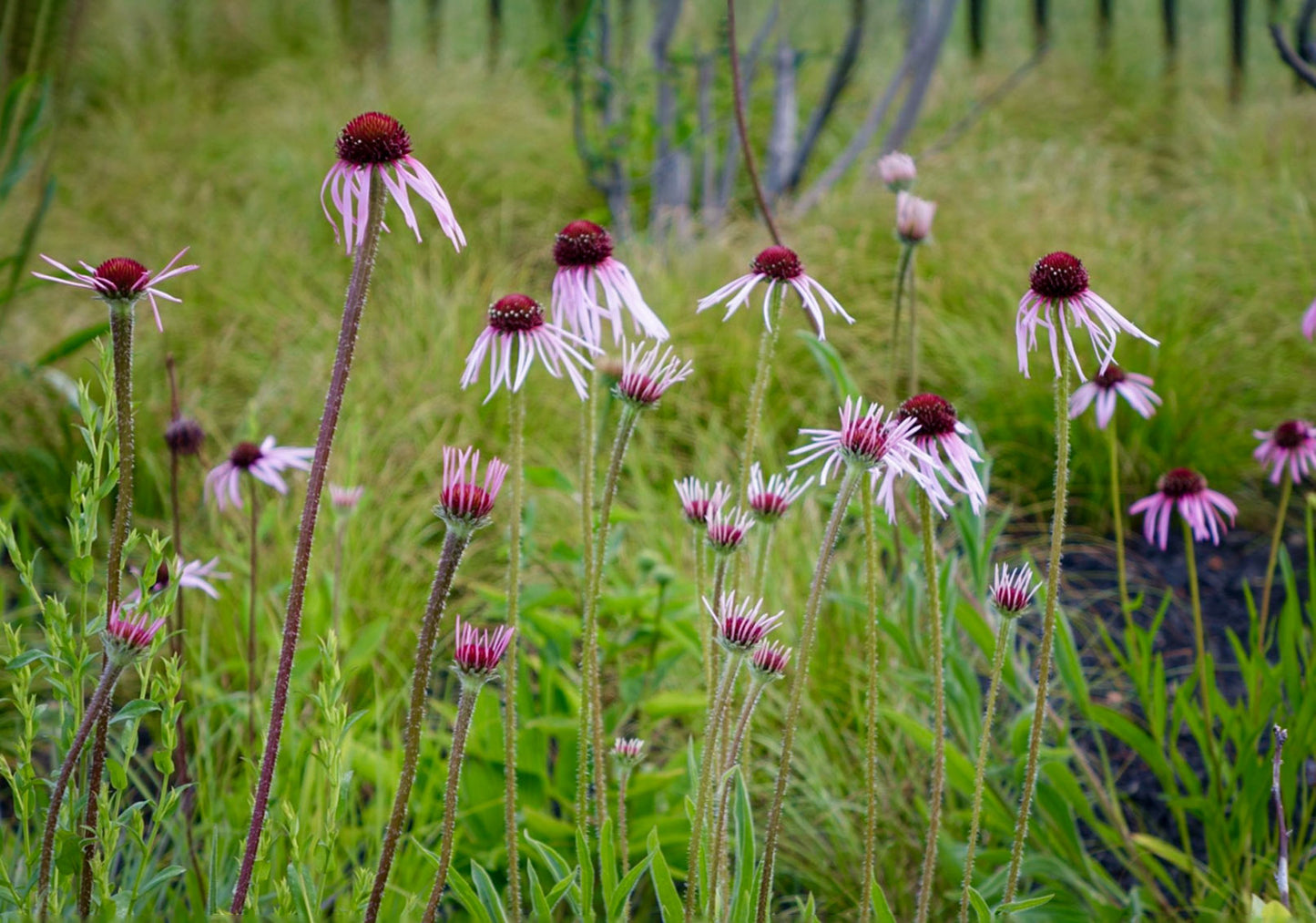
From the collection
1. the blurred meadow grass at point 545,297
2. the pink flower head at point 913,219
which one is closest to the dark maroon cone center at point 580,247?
the blurred meadow grass at point 545,297

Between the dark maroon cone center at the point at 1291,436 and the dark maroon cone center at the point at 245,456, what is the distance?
1.57m

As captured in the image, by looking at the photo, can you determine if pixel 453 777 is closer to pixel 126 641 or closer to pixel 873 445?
pixel 126 641

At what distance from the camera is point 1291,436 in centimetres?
182

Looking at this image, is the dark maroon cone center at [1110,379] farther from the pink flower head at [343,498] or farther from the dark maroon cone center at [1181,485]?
the pink flower head at [343,498]

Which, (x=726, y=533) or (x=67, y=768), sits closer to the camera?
(x=67, y=768)

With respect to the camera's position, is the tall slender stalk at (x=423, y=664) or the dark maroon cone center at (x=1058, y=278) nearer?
the tall slender stalk at (x=423, y=664)

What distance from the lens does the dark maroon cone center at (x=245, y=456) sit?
1.56 meters

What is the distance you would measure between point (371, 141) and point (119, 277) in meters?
0.24

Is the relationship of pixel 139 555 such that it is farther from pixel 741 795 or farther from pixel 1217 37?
pixel 1217 37

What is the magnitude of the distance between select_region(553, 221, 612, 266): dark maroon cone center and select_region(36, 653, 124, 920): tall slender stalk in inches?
22.5

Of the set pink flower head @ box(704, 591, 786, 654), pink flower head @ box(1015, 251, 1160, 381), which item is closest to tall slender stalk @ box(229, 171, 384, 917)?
pink flower head @ box(704, 591, 786, 654)

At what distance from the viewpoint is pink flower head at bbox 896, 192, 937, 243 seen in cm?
174

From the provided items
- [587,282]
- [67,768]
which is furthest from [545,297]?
[67,768]

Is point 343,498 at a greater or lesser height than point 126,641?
greater
